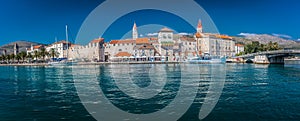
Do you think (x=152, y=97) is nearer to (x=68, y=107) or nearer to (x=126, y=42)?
(x=68, y=107)

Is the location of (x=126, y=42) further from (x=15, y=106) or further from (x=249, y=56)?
(x=15, y=106)

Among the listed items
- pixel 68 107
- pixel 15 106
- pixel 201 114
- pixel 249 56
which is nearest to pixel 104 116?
pixel 68 107

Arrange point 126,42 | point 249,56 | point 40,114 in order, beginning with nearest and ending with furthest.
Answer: point 40,114
point 249,56
point 126,42

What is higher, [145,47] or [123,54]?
[145,47]

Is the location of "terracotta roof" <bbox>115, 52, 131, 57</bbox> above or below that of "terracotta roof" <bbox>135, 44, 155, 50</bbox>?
below

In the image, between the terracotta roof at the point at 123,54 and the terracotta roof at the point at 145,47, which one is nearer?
the terracotta roof at the point at 123,54

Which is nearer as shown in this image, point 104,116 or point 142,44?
point 104,116

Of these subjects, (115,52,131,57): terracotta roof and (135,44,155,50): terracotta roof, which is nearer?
(115,52,131,57): terracotta roof

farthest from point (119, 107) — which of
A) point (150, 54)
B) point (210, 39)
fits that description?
point (210, 39)

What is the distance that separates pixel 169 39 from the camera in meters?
124

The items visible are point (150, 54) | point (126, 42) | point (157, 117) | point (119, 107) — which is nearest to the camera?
point (157, 117)

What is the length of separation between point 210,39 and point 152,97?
119 metres

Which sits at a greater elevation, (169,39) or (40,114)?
(169,39)

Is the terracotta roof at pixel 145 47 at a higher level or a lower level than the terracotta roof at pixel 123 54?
higher
